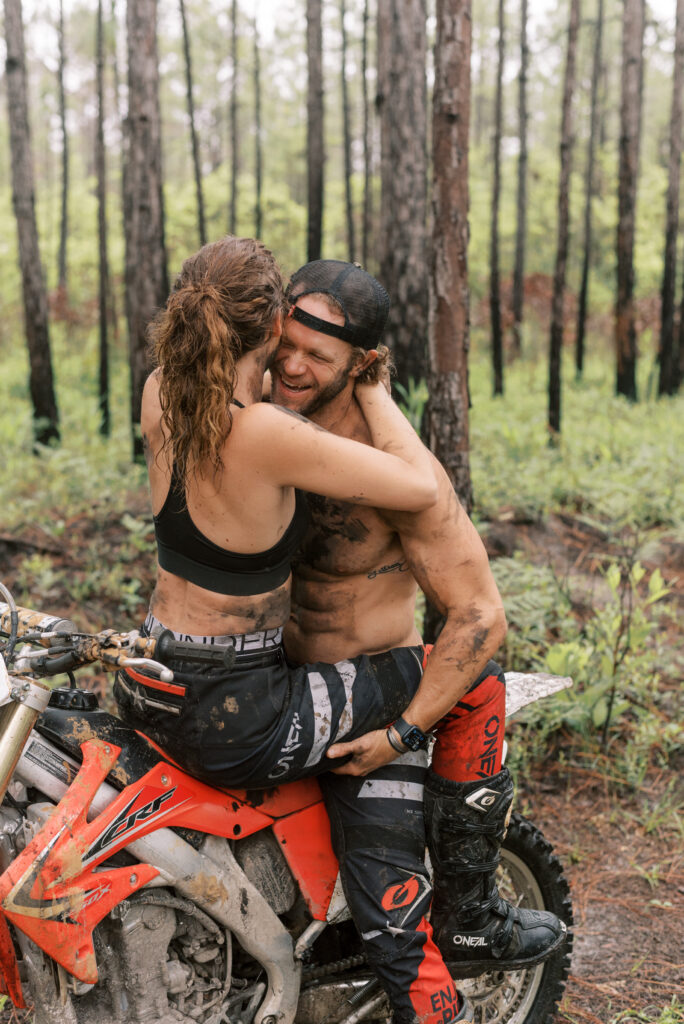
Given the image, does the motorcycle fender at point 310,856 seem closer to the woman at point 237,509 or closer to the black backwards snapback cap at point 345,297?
the woman at point 237,509

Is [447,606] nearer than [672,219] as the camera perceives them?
Yes

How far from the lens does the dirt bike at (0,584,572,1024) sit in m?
2.09

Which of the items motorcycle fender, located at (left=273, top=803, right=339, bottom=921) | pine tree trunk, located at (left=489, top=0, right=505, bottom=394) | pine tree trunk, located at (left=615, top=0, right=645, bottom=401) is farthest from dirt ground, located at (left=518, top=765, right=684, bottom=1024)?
pine tree trunk, located at (left=489, top=0, right=505, bottom=394)

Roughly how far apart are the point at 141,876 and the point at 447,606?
3.76 ft

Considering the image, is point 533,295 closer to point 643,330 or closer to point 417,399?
point 643,330

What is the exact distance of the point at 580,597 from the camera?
6328 mm

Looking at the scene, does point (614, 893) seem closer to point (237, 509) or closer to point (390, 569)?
point (390, 569)

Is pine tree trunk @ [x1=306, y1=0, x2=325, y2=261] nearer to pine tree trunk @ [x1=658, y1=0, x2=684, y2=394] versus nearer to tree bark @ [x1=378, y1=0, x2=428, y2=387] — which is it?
tree bark @ [x1=378, y1=0, x2=428, y2=387]

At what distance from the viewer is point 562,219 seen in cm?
1266

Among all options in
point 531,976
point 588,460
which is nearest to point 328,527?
point 531,976

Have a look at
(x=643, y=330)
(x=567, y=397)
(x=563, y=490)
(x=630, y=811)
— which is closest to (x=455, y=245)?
(x=630, y=811)

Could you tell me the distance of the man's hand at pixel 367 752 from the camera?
8.20ft

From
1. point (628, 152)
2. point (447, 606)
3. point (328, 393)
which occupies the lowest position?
point (447, 606)

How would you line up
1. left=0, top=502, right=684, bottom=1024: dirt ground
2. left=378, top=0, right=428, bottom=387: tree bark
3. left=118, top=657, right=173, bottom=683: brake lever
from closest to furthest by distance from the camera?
left=118, top=657, right=173, bottom=683: brake lever < left=0, top=502, right=684, bottom=1024: dirt ground < left=378, top=0, right=428, bottom=387: tree bark
